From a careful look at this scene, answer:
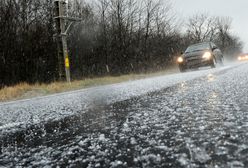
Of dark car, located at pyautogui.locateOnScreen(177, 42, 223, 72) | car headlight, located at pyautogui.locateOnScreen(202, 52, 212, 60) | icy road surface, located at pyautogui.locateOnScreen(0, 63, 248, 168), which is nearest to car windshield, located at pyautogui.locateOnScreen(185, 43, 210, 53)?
dark car, located at pyautogui.locateOnScreen(177, 42, 223, 72)

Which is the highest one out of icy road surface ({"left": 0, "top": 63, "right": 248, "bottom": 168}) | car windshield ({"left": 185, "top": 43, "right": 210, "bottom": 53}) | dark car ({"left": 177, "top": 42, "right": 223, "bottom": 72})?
car windshield ({"left": 185, "top": 43, "right": 210, "bottom": 53})

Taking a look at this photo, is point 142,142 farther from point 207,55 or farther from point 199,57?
point 207,55

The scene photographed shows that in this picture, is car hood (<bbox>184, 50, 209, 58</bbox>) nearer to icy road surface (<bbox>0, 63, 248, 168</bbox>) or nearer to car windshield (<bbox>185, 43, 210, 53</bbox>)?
car windshield (<bbox>185, 43, 210, 53</bbox>)

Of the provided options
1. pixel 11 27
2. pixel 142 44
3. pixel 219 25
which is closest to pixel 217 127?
pixel 11 27

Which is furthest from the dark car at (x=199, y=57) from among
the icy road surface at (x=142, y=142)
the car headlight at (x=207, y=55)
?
the icy road surface at (x=142, y=142)

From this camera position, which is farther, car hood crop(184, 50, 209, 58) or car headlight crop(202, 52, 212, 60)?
car hood crop(184, 50, 209, 58)

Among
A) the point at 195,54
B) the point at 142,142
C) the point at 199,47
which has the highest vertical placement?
the point at 199,47

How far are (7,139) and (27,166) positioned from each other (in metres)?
1.55

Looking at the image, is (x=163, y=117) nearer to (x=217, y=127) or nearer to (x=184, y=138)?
(x=217, y=127)

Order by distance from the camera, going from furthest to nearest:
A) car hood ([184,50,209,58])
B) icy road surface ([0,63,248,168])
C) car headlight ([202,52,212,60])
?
car hood ([184,50,209,58]) → car headlight ([202,52,212,60]) → icy road surface ([0,63,248,168])

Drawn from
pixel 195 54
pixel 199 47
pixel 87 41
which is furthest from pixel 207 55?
pixel 87 41

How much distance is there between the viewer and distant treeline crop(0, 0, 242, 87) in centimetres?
2741

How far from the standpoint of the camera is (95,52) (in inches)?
1299

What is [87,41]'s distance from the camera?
1287 inches
